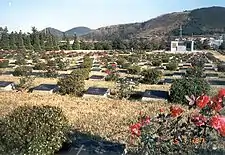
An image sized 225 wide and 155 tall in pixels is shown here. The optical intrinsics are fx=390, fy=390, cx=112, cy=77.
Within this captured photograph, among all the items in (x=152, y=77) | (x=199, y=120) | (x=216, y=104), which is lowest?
(x=152, y=77)

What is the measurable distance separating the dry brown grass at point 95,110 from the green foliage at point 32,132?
5.33ft

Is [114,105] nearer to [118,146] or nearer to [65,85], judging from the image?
[65,85]

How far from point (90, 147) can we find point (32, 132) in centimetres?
124

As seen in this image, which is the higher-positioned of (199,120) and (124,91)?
(199,120)

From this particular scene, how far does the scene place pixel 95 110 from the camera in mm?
11344

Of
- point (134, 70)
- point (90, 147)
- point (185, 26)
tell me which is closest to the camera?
point (90, 147)

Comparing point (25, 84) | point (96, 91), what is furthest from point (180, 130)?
point (25, 84)

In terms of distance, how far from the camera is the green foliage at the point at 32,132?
6363 millimetres

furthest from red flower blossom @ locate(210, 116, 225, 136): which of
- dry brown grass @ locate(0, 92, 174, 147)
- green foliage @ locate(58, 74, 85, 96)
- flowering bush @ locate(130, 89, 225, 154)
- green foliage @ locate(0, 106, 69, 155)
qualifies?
green foliage @ locate(58, 74, 85, 96)

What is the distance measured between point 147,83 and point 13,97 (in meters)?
7.07

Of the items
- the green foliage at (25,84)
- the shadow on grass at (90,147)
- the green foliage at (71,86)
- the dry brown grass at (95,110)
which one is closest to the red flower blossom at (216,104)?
the shadow on grass at (90,147)

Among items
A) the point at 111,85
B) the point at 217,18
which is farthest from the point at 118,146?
the point at 217,18

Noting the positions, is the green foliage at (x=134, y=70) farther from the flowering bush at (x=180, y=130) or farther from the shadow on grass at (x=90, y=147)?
the flowering bush at (x=180, y=130)

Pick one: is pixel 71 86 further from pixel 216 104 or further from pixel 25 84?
pixel 216 104
